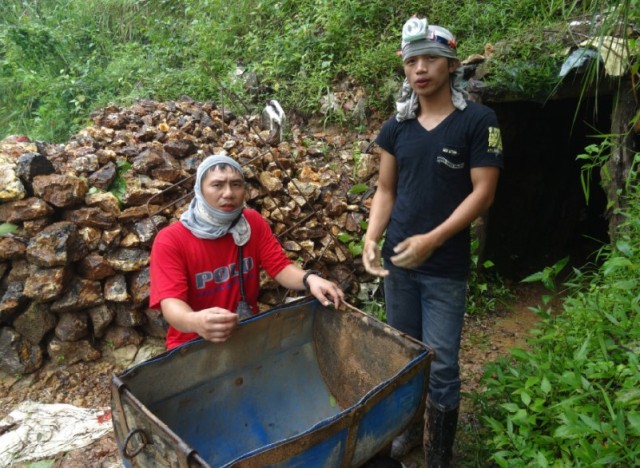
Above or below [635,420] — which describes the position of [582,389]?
below

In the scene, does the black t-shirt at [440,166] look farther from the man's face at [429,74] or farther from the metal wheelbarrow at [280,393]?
the metal wheelbarrow at [280,393]

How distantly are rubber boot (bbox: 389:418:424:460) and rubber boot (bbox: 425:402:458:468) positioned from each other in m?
0.20

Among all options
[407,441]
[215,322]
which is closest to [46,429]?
[215,322]

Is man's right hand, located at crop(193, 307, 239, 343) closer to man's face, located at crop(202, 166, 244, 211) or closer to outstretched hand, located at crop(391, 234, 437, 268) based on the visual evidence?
man's face, located at crop(202, 166, 244, 211)

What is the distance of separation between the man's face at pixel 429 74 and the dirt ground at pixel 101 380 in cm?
153

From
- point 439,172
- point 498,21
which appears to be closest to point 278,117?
point 498,21

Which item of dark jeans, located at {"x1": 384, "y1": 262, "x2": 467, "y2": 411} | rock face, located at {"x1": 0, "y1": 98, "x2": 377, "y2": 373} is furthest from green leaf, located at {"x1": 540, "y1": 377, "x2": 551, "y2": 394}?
rock face, located at {"x1": 0, "y1": 98, "x2": 377, "y2": 373}

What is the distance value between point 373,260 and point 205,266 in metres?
0.88

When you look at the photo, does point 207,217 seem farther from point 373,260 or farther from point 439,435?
point 439,435

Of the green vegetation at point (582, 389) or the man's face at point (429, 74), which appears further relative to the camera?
the man's face at point (429, 74)

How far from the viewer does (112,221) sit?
3.75 meters

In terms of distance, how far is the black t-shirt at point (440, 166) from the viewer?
2.17 m

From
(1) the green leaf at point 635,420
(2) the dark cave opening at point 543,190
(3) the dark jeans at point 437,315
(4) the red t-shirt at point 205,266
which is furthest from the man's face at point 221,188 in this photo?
(2) the dark cave opening at point 543,190

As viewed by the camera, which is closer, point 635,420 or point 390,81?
point 635,420
